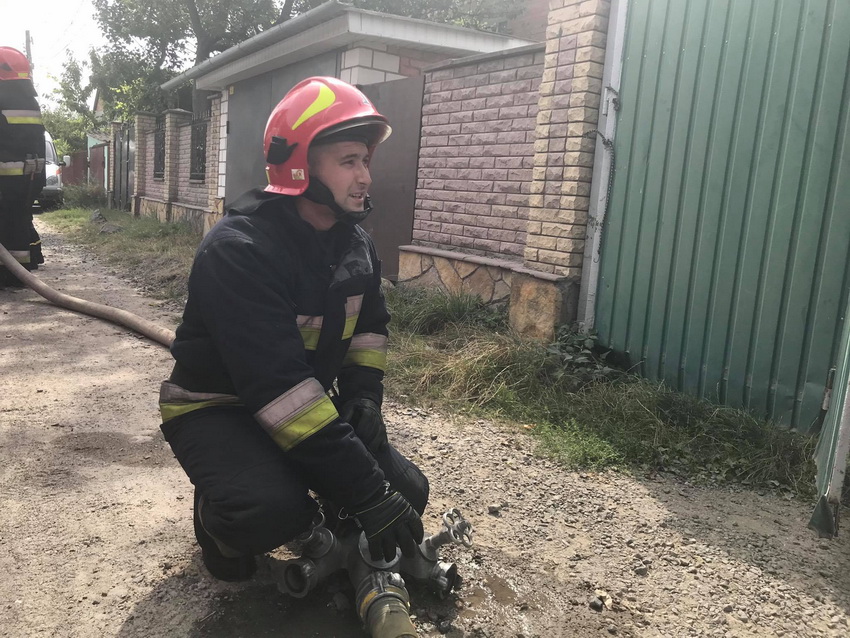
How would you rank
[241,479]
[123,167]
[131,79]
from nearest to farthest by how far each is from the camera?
[241,479] → [123,167] → [131,79]

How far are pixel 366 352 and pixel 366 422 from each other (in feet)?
1.06

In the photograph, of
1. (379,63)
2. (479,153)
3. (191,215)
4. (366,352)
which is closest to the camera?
(366,352)

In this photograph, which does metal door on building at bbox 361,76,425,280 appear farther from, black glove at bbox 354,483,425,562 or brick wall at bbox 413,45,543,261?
black glove at bbox 354,483,425,562

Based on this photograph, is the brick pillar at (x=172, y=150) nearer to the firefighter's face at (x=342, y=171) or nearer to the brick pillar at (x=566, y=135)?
the brick pillar at (x=566, y=135)

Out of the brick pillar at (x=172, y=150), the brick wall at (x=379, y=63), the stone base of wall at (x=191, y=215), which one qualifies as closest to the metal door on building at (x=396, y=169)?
the brick wall at (x=379, y=63)

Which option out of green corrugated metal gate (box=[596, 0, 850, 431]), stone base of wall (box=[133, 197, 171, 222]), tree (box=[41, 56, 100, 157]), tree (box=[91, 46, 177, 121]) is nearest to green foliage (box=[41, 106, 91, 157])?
tree (box=[41, 56, 100, 157])

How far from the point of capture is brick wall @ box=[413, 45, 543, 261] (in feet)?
18.4

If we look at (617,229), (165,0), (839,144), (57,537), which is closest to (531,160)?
(617,229)

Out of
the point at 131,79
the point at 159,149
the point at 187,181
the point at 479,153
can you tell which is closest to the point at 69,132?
the point at 131,79

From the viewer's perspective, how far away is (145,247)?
11023 mm

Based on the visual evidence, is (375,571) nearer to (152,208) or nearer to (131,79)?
(152,208)

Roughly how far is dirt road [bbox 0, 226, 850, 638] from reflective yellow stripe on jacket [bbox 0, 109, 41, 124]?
3.55 metres

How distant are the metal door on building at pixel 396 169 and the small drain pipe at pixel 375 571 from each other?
15.8 ft

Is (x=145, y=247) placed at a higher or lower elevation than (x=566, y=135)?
lower
